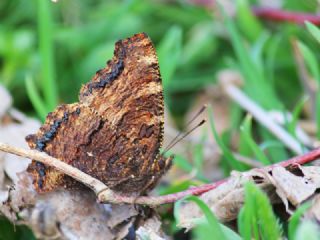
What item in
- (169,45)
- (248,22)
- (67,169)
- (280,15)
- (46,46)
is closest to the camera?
(67,169)

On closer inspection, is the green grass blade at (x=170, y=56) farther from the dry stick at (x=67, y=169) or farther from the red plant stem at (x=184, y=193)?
the dry stick at (x=67, y=169)

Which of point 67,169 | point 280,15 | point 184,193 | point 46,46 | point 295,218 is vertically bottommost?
→ point 295,218

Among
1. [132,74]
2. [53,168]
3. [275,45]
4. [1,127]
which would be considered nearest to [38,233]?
[53,168]

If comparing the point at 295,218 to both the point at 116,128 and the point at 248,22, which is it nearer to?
the point at 116,128

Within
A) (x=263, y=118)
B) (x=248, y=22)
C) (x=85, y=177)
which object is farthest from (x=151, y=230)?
(x=248, y=22)

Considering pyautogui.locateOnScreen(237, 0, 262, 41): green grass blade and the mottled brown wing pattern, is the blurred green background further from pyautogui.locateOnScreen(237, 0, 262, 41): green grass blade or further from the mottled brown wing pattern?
the mottled brown wing pattern

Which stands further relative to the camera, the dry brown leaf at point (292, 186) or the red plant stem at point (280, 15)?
the red plant stem at point (280, 15)

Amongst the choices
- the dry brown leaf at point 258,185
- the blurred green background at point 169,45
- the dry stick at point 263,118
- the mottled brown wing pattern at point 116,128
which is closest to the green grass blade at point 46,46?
the blurred green background at point 169,45
